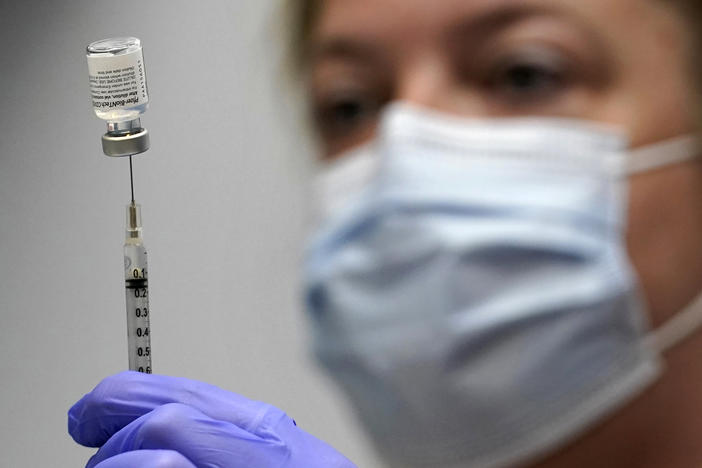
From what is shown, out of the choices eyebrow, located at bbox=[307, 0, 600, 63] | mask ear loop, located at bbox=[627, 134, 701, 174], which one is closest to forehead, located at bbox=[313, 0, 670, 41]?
Answer: eyebrow, located at bbox=[307, 0, 600, 63]

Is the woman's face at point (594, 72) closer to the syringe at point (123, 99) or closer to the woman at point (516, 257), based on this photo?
the woman at point (516, 257)

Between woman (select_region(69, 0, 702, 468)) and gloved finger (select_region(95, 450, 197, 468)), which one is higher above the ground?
woman (select_region(69, 0, 702, 468))

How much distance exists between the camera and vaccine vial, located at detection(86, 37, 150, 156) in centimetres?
109

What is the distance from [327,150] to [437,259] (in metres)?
0.25

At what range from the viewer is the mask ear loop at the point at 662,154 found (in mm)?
1101

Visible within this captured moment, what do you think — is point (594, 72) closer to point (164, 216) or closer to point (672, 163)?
point (672, 163)

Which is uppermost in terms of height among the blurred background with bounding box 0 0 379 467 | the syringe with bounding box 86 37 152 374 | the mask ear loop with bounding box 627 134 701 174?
the syringe with bounding box 86 37 152 374

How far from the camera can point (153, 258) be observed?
172 cm

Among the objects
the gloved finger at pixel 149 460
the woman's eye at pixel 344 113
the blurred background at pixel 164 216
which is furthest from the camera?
the blurred background at pixel 164 216

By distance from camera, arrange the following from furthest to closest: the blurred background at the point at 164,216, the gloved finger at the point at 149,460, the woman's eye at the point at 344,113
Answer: the blurred background at the point at 164,216 < the woman's eye at the point at 344,113 < the gloved finger at the point at 149,460

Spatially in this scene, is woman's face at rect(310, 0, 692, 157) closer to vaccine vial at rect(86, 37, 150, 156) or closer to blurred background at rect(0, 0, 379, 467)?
vaccine vial at rect(86, 37, 150, 156)

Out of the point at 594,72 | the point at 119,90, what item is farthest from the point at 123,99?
the point at 594,72

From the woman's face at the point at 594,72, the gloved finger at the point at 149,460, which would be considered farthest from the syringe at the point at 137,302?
the woman's face at the point at 594,72

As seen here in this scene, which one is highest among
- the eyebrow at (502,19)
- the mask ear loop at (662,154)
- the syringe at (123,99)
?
the eyebrow at (502,19)
